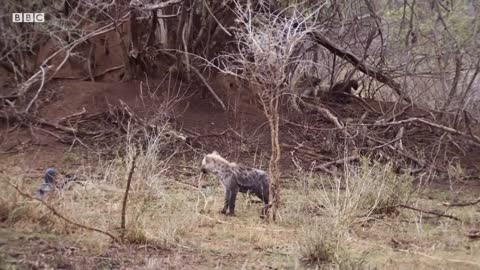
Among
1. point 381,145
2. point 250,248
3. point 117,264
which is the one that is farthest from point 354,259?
point 381,145

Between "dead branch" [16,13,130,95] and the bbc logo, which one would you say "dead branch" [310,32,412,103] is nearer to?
"dead branch" [16,13,130,95]

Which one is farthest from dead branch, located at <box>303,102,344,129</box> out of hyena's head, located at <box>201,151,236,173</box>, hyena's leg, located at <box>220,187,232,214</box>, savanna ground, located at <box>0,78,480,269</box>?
hyena's leg, located at <box>220,187,232,214</box>

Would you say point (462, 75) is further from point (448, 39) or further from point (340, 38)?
point (340, 38)

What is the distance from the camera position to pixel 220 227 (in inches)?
280

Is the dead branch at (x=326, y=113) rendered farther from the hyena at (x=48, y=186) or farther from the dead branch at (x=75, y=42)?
the hyena at (x=48, y=186)

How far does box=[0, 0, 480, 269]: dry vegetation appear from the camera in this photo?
6.03 meters

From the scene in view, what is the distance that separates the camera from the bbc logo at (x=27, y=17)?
8.11m

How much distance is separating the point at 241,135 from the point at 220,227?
5.41 metres

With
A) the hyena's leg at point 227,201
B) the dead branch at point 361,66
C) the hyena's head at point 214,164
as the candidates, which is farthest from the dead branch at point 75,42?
the dead branch at point 361,66

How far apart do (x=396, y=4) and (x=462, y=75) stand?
1.95 m

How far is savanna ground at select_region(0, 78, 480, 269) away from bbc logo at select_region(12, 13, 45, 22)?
1775mm

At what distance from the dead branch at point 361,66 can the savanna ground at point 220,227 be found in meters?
3.84

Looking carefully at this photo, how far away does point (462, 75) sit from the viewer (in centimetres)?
1406

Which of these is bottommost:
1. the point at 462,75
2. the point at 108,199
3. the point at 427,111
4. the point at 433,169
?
the point at 108,199
